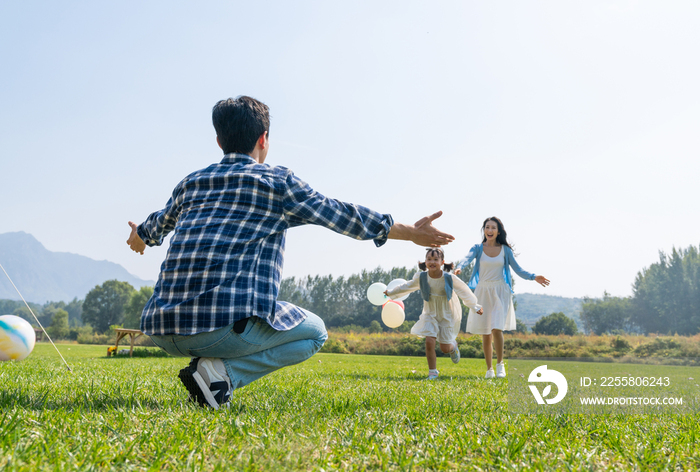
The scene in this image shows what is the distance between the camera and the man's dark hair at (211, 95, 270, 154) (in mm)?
2770

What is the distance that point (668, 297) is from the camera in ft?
151

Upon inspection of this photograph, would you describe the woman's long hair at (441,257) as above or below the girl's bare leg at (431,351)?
above

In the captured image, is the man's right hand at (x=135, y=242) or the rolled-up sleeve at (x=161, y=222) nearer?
the rolled-up sleeve at (x=161, y=222)

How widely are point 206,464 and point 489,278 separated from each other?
6.11m

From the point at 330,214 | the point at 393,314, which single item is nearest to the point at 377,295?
the point at 393,314

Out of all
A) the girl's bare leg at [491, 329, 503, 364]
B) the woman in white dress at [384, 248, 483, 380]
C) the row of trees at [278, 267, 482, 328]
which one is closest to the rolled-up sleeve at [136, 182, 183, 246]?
the woman in white dress at [384, 248, 483, 380]

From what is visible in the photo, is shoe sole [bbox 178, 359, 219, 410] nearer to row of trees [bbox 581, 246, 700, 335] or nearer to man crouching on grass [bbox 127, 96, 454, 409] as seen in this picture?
man crouching on grass [bbox 127, 96, 454, 409]

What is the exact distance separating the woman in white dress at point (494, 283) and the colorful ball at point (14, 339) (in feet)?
22.1

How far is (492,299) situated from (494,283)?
0.86ft

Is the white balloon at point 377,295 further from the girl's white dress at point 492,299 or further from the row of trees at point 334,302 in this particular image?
the row of trees at point 334,302

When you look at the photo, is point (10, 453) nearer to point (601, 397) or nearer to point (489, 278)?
point (601, 397)

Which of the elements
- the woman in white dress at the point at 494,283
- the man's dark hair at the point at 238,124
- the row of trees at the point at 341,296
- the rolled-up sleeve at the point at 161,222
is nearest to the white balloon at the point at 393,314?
the woman in white dress at the point at 494,283

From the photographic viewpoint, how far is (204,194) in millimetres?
2594

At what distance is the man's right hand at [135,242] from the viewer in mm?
3303
